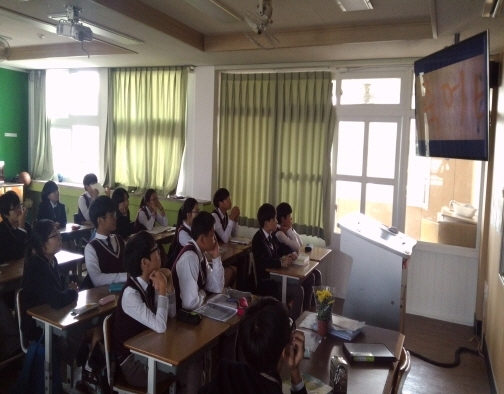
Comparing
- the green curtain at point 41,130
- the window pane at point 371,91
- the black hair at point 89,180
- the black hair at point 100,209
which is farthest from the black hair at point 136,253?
the green curtain at point 41,130

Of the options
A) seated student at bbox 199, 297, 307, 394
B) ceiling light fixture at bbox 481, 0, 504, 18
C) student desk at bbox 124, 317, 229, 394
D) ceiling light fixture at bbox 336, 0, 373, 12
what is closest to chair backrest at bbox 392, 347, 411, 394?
seated student at bbox 199, 297, 307, 394

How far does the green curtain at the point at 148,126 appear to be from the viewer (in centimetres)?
634

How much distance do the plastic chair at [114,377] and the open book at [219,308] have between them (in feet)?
1.46

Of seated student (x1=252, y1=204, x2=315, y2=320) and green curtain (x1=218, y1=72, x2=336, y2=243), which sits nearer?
seated student (x1=252, y1=204, x2=315, y2=320)

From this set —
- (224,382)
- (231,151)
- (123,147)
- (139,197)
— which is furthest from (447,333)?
(123,147)

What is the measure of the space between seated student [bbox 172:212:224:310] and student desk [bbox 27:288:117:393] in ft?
1.58

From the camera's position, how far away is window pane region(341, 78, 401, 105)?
517cm

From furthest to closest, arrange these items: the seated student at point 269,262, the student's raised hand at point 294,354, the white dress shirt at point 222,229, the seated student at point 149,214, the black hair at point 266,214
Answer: the seated student at point 149,214, the white dress shirt at point 222,229, the black hair at point 266,214, the seated student at point 269,262, the student's raised hand at point 294,354

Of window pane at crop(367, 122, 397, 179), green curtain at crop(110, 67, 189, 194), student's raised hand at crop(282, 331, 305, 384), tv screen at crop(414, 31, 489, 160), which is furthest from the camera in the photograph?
green curtain at crop(110, 67, 189, 194)

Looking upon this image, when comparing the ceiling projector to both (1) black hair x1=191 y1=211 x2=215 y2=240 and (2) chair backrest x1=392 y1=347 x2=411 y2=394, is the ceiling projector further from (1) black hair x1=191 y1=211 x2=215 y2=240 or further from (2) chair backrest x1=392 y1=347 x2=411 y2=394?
(2) chair backrest x1=392 y1=347 x2=411 y2=394

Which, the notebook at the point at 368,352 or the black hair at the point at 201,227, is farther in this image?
the black hair at the point at 201,227

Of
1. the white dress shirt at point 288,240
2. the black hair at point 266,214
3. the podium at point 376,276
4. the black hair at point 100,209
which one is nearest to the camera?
the podium at point 376,276

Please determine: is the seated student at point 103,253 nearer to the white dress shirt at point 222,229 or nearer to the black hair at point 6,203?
the black hair at point 6,203

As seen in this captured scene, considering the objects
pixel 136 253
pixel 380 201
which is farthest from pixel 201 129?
pixel 136 253
